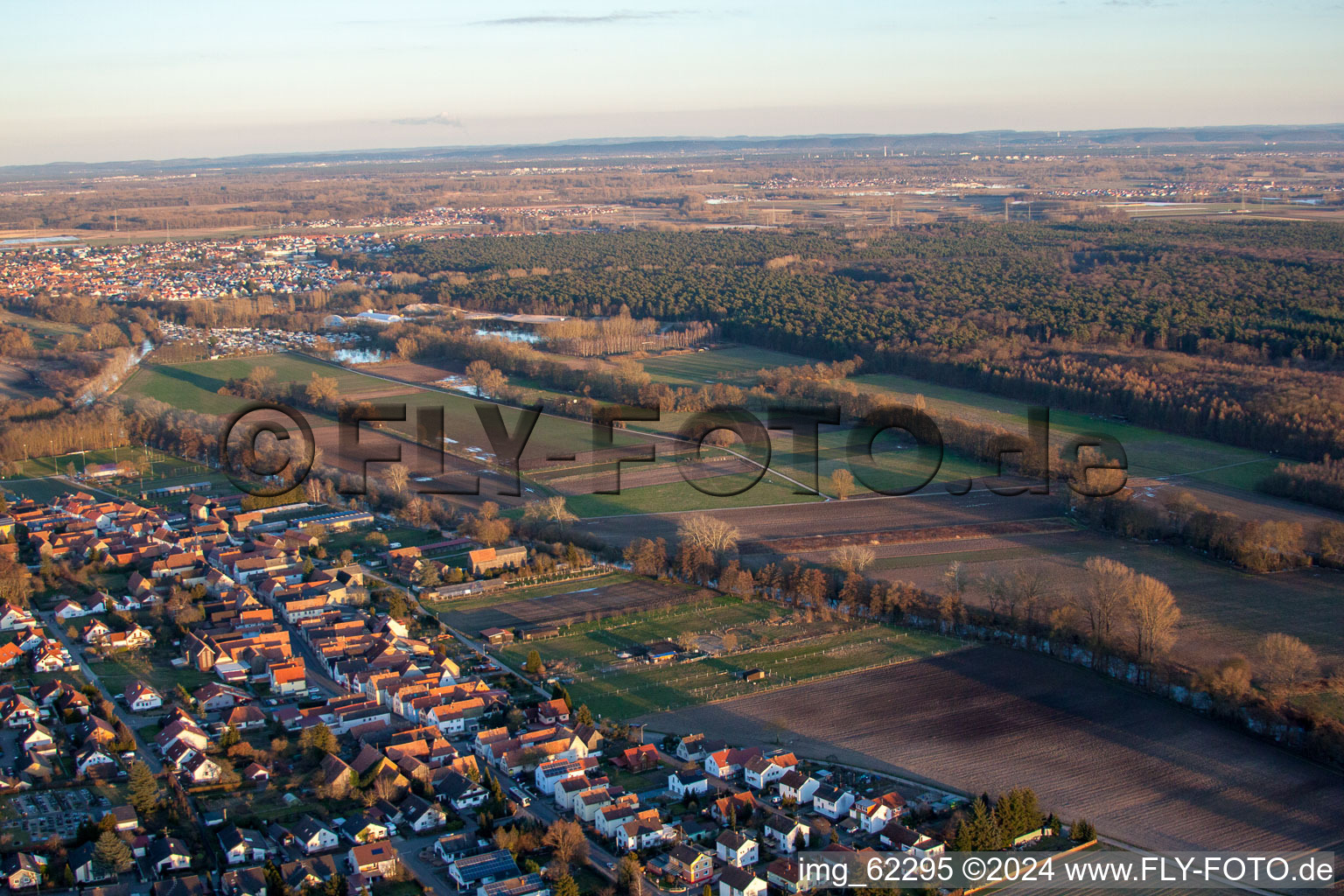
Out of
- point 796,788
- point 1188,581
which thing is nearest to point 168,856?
point 796,788

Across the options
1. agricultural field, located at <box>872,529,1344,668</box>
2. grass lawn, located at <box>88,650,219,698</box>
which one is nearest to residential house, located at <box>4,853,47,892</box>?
grass lawn, located at <box>88,650,219,698</box>

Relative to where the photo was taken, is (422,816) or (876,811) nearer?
(876,811)

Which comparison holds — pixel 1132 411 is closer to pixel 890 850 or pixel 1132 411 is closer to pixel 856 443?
pixel 856 443

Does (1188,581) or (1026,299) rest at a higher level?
(1026,299)

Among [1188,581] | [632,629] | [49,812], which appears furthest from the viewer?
[1188,581]

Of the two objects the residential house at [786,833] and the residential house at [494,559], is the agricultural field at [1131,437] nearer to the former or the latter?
the residential house at [494,559]

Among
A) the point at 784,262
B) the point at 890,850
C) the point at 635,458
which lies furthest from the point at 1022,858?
the point at 784,262

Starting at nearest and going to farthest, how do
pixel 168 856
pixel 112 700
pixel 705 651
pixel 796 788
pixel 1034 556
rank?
pixel 168 856 < pixel 796 788 < pixel 112 700 < pixel 705 651 < pixel 1034 556

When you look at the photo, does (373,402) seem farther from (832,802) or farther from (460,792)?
(832,802)
